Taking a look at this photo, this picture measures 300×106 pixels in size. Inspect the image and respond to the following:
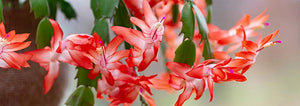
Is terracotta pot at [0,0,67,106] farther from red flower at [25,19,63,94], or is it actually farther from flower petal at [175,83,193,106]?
flower petal at [175,83,193,106]

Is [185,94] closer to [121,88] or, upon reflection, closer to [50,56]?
[121,88]

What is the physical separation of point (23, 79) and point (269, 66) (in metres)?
1.34

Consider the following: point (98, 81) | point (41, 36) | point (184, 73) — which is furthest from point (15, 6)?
point (184, 73)

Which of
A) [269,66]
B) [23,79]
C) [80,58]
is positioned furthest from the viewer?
[269,66]

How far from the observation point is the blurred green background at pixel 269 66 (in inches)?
60.8

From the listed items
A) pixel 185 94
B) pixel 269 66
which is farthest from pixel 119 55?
pixel 269 66

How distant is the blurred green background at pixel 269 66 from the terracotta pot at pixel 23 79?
0.99 m

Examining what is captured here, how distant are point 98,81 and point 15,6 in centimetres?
28

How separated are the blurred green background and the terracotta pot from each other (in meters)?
0.99

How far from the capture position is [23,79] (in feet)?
1.84

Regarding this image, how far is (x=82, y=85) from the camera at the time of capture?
1.60ft

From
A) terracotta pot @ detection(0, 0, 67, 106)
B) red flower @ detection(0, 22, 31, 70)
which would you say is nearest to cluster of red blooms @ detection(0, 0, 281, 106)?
red flower @ detection(0, 22, 31, 70)

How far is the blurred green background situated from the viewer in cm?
154

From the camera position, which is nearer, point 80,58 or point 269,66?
point 80,58
